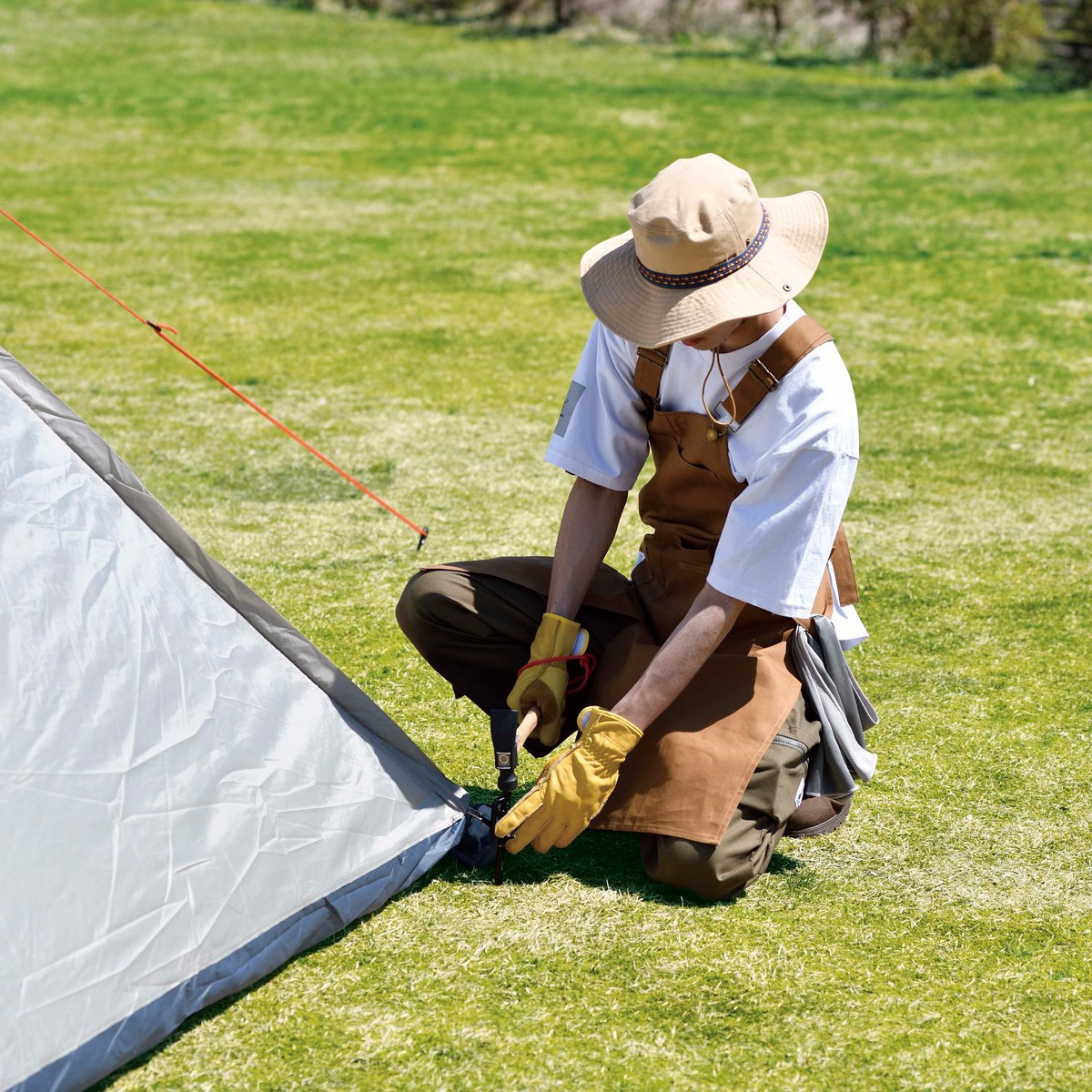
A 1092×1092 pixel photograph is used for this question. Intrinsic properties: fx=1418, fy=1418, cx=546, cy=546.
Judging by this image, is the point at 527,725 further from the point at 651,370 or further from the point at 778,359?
the point at 778,359

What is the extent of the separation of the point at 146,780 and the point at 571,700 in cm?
89

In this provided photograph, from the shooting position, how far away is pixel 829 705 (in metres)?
2.66

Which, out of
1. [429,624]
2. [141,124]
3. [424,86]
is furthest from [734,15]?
[429,624]

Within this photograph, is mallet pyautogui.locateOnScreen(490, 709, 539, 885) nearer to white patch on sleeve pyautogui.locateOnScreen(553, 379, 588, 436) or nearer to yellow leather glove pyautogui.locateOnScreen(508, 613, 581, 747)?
yellow leather glove pyautogui.locateOnScreen(508, 613, 581, 747)

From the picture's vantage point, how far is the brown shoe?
2.70 m

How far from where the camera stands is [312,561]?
13.6 feet

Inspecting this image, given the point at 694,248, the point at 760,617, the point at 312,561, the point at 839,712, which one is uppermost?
the point at 694,248

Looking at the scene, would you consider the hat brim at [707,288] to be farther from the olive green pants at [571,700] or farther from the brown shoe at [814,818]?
the brown shoe at [814,818]

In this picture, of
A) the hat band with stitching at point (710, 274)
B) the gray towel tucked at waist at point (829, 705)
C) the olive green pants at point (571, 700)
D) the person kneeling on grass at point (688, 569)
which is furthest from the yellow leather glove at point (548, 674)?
the hat band with stitching at point (710, 274)

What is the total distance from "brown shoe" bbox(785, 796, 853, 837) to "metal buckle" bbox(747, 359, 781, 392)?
0.80 metres

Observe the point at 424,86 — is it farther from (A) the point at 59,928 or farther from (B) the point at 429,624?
(A) the point at 59,928

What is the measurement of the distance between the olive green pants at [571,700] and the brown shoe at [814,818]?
0.34 feet

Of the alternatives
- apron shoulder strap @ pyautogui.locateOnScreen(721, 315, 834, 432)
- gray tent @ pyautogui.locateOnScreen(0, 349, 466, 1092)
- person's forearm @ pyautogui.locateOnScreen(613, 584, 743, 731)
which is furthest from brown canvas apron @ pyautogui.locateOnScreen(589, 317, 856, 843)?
gray tent @ pyautogui.locateOnScreen(0, 349, 466, 1092)

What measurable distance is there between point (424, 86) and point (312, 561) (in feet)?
33.7
